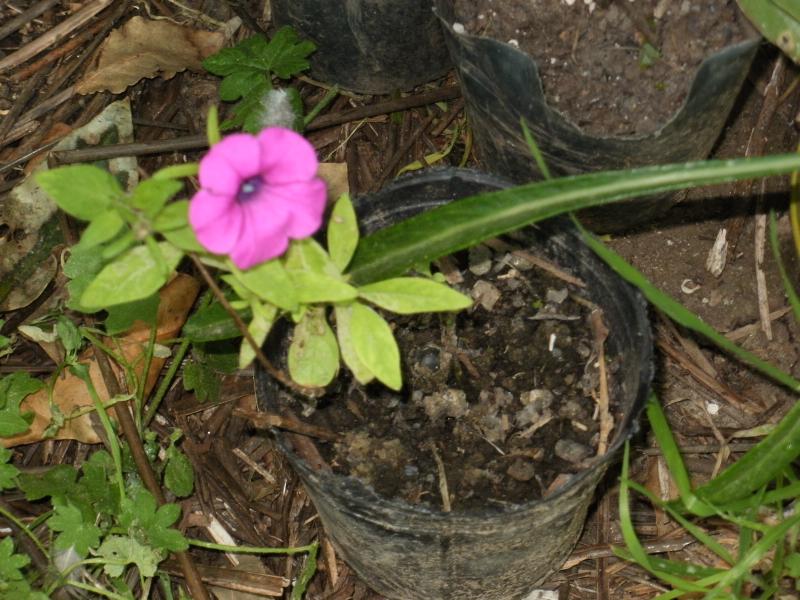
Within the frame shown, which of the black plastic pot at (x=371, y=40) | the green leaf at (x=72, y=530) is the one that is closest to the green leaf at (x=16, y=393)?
the green leaf at (x=72, y=530)

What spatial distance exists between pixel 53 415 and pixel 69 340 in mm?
123

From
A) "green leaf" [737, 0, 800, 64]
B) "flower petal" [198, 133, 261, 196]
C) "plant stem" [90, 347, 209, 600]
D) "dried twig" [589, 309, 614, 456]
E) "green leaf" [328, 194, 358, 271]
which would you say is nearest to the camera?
"flower petal" [198, 133, 261, 196]

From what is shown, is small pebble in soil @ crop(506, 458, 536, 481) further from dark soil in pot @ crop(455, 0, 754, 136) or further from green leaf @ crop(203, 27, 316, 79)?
green leaf @ crop(203, 27, 316, 79)

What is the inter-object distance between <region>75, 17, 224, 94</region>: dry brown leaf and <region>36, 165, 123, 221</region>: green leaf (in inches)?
36.6

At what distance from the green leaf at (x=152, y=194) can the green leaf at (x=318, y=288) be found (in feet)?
0.54

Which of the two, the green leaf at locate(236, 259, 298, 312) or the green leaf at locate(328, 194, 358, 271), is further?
the green leaf at locate(328, 194, 358, 271)

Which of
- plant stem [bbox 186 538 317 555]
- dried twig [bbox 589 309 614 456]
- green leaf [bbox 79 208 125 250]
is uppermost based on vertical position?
green leaf [bbox 79 208 125 250]

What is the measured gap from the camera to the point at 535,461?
1.40m

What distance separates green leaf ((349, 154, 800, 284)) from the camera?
Answer: 1.09 m

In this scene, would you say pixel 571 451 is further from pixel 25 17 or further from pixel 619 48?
pixel 25 17

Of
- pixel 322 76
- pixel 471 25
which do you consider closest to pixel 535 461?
pixel 471 25

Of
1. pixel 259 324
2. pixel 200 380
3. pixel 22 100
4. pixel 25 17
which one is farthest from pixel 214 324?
pixel 25 17

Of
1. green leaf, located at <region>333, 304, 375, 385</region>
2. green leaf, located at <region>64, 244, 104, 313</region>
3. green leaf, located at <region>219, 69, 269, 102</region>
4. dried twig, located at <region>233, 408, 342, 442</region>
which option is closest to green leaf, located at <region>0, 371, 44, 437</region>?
green leaf, located at <region>64, 244, 104, 313</region>

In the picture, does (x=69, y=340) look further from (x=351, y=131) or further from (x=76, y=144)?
(x=351, y=131)
